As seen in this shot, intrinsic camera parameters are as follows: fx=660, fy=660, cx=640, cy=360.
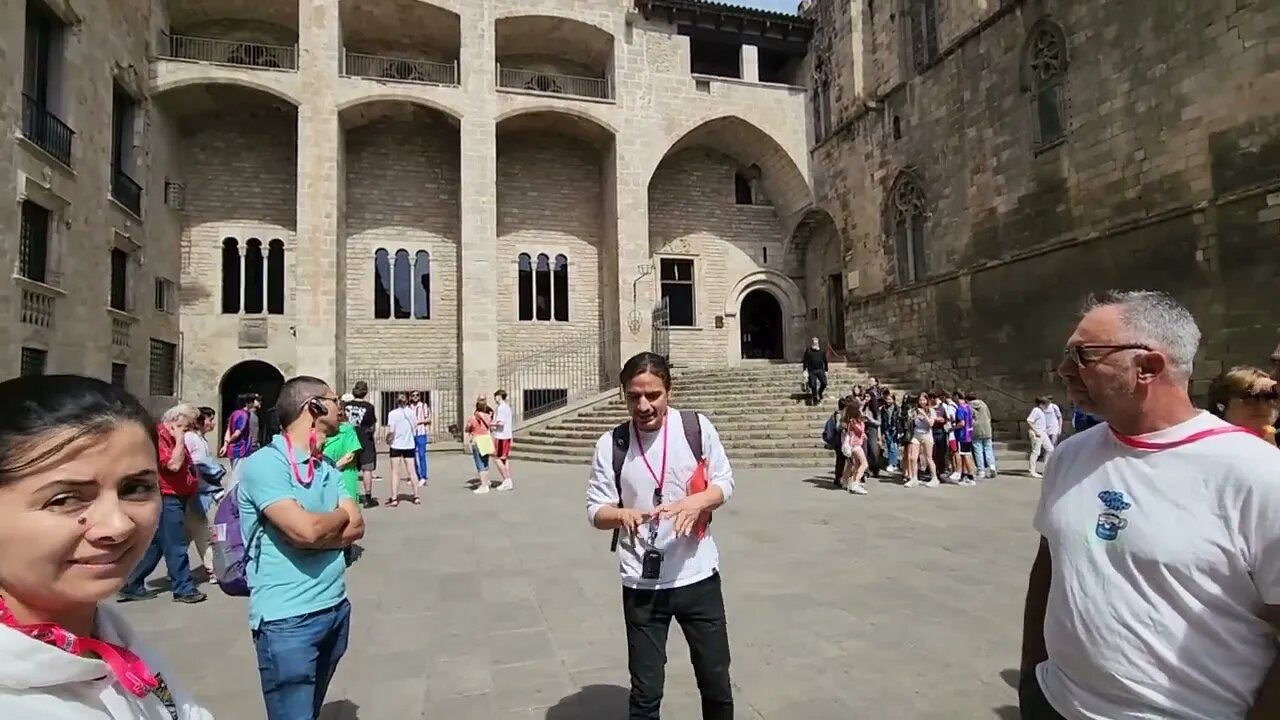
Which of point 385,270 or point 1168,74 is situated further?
point 385,270

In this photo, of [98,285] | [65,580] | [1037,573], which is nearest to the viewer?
[65,580]

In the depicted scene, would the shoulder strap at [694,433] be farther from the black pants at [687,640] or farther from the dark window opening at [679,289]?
the dark window opening at [679,289]

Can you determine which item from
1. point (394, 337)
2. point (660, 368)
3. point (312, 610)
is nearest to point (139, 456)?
point (312, 610)

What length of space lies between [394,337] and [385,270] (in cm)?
209

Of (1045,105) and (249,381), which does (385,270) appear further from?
(1045,105)

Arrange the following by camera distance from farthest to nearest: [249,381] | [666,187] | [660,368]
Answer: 1. [666,187]
2. [249,381]
3. [660,368]

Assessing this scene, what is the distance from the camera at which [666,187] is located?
23.0 metres

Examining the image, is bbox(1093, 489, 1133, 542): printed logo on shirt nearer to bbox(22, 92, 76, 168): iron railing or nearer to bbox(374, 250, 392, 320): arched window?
bbox(22, 92, 76, 168): iron railing

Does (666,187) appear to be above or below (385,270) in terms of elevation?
above

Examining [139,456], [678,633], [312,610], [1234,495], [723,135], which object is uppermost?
[723,135]

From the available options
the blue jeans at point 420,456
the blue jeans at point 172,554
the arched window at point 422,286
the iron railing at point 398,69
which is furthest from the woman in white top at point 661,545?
Answer: the iron railing at point 398,69

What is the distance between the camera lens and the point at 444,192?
20938mm

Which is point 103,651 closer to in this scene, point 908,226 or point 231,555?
point 231,555

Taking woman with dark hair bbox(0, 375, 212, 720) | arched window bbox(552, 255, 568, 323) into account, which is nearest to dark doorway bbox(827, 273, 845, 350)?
arched window bbox(552, 255, 568, 323)
